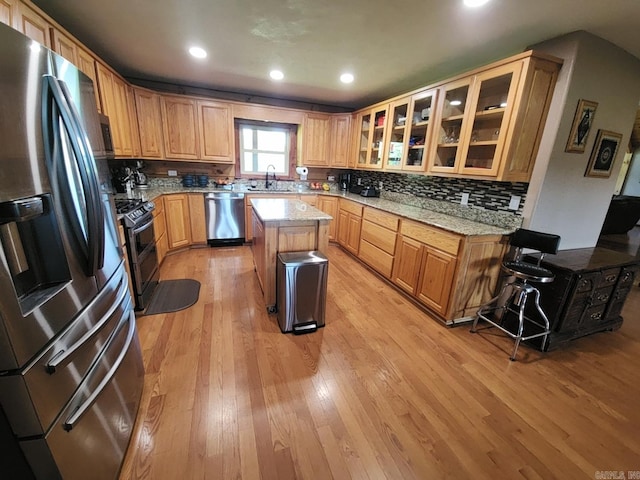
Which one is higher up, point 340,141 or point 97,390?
point 340,141

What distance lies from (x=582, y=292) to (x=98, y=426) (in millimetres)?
3251

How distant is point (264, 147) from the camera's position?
15.5 feet

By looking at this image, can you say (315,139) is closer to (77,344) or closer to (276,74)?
(276,74)

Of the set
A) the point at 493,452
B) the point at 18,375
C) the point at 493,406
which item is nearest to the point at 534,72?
the point at 493,406

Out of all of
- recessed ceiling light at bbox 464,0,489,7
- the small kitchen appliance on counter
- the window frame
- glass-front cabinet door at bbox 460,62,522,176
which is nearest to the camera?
recessed ceiling light at bbox 464,0,489,7

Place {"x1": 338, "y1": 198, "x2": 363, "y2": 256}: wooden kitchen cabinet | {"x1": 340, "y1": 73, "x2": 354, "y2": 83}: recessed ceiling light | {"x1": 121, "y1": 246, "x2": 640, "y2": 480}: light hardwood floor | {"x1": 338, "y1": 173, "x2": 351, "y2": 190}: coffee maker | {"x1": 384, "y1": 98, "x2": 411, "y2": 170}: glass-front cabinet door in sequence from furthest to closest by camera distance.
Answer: {"x1": 338, "y1": 173, "x2": 351, "y2": 190}: coffee maker, {"x1": 338, "y1": 198, "x2": 363, "y2": 256}: wooden kitchen cabinet, {"x1": 384, "y1": 98, "x2": 411, "y2": 170}: glass-front cabinet door, {"x1": 340, "y1": 73, "x2": 354, "y2": 83}: recessed ceiling light, {"x1": 121, "y1": 246, "x2": 640, "y2": 480}: light hardwood floor

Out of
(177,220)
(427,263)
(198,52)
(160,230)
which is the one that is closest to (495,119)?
(427,263)

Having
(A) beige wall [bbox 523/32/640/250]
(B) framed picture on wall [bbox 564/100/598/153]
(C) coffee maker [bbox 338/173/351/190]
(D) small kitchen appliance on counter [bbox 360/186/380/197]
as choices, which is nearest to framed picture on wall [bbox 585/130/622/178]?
(A) beige wall [bbox 523/32/640/250]

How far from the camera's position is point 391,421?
5.02 ft

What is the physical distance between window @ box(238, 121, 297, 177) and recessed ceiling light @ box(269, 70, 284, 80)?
1.22m

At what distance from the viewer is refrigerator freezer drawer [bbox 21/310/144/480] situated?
2.75 feet

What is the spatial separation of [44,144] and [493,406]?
2.55 meters

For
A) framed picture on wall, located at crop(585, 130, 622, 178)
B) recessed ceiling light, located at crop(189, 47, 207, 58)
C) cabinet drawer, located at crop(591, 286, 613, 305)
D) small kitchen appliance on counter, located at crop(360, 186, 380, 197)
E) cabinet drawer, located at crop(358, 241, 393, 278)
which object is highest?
recessed ceiling light, located at crop(189, 47, 207, 58)

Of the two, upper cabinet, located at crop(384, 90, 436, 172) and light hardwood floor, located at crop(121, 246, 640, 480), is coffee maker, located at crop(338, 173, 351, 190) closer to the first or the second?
upper cabinet, located at crop(384, 90, 436, 172)
